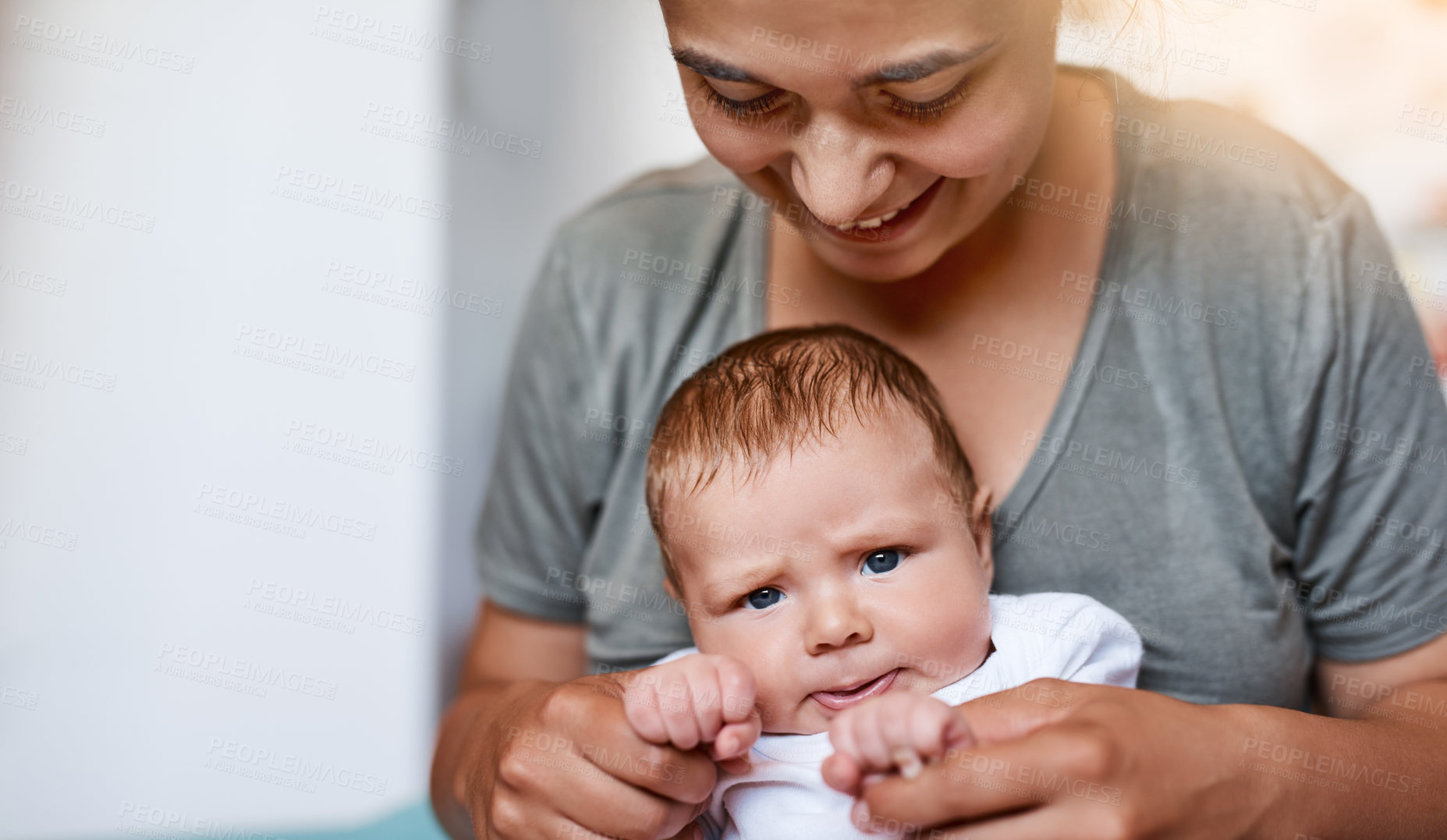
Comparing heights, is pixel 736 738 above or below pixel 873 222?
below

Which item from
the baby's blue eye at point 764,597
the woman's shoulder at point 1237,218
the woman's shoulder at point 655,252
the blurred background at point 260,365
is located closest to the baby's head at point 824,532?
the baby's blue eye at point 764,597

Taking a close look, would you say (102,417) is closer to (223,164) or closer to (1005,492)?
(223,164)

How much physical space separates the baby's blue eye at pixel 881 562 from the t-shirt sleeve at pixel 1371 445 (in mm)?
480

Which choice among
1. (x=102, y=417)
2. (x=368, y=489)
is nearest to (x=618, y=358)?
(x=368, y=489)

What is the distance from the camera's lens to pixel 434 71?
2254mm

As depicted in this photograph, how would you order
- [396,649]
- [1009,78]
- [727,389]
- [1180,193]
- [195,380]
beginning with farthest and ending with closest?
[396,649], [195,380], [1180,193], [727,389], [1009,78]

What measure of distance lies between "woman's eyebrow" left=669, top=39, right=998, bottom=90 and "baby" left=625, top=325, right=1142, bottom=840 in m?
0.33

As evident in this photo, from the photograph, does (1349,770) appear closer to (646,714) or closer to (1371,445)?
(1371,445)

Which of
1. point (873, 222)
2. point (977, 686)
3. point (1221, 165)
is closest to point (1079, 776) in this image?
point (977, 686)

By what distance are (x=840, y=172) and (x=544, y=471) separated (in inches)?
25.7

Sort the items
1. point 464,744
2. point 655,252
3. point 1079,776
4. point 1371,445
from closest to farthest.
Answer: point 1079,776 < point 1371,445 < point 464,744 < point 655,252

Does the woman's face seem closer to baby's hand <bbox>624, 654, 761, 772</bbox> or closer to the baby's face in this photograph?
the baby's face

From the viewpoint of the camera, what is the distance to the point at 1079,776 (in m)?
0.87

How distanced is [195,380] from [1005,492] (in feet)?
5.39
